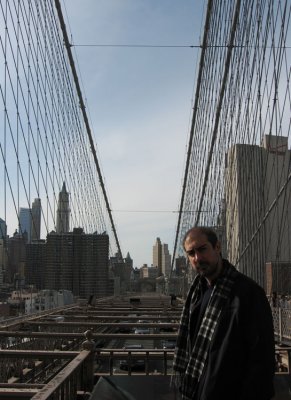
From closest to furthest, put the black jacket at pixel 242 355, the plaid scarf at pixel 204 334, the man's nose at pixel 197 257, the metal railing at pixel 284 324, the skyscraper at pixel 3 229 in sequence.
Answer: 1. the black jacket at pixel 242 355
2. the plaid scarf at pixel 204 334
3. the man's nose at pixel 197 257
4. the skyscraper at pixel 3 229
5. the metal railing at pixel 284 324

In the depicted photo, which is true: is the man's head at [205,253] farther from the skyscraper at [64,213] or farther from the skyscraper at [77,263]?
the skyscraper at [64,213]

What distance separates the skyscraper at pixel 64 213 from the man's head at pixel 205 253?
17196mm

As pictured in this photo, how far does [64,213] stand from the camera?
20.9m

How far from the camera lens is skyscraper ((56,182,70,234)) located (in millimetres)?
19653

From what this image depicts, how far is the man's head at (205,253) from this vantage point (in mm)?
2033

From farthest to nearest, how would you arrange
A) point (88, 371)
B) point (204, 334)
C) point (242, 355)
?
point (88, 371) < point (204, 334) < point (242, 355)

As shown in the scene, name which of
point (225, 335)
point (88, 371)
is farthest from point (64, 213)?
point (225, 335)

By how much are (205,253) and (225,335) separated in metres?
0.33

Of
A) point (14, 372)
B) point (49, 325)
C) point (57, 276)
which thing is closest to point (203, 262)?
point (14, 372)

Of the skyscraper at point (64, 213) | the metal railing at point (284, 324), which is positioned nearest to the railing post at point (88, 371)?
the metal railing at point (284, 324)

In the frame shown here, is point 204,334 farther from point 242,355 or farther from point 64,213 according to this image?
point 64,213

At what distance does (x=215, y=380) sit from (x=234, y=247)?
14.6m

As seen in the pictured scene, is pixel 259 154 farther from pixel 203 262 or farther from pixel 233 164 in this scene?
pixel 203 262

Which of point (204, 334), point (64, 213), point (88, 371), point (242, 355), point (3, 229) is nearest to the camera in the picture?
point (242, 355)
